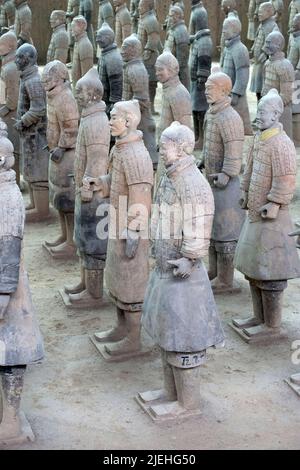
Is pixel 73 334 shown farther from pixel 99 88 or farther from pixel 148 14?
pixel 148 14

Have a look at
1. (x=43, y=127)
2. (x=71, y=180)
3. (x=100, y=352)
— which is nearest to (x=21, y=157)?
(x=43, y=127)

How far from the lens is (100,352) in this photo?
595cm

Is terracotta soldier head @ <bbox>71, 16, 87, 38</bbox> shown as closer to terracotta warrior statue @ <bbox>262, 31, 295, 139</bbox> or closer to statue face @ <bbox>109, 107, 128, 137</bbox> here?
terracotta warrior statue @ <bbox>262, 31, 295, 139</bbox>

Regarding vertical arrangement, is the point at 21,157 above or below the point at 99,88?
below

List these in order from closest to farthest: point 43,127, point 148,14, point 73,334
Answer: point 73,334
point 43,127
point 148,14

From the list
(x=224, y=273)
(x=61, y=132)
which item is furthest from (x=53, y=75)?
(x=224, y=273)

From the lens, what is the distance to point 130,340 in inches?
231

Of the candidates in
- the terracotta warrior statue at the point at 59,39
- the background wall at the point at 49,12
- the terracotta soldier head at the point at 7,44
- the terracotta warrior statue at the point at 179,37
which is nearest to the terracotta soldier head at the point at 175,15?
the terracotta warrior statue at the point at 179,37

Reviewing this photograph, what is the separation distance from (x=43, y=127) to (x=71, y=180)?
3.95 ft

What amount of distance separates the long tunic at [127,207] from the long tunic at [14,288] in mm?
1044

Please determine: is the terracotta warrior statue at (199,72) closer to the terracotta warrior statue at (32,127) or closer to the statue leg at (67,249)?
the terracotta warrior statue at (32,127)

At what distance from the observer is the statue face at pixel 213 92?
21.0ft

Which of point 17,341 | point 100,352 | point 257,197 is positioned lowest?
point 100,352

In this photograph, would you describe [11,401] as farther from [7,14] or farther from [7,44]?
[7,14]
